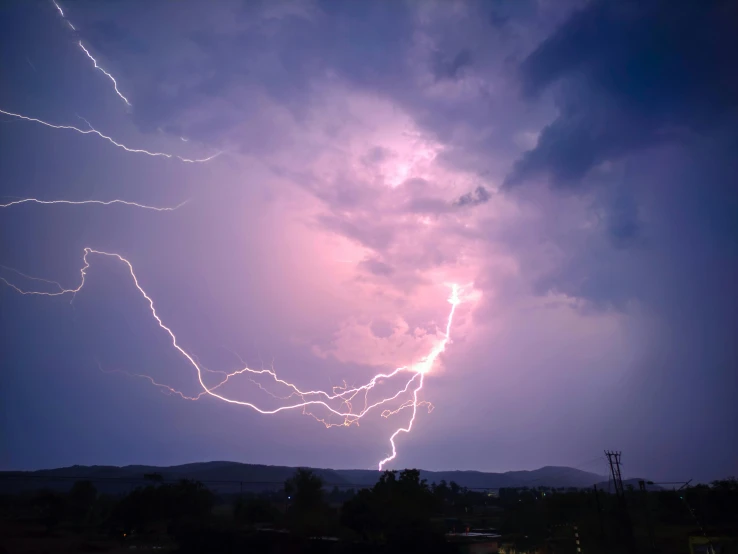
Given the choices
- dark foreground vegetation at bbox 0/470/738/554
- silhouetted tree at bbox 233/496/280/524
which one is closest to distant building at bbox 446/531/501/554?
dark foreground vegetation at bbox 0/470/738/554

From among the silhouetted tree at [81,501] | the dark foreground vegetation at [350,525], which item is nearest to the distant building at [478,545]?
the dark foreground vegetation at [350,525]

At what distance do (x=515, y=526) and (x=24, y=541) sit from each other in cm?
3170

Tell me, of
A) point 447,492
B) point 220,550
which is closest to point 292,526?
point 220,550

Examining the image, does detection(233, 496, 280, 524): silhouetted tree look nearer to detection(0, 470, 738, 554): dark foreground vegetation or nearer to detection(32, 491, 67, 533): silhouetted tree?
detection(0, 470, 738, 554): dark foreground vegetation

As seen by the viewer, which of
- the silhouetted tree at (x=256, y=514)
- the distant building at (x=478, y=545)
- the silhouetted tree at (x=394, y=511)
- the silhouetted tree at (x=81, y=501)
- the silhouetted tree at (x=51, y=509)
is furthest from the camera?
the silhouetted tree at (x=81, y=501)

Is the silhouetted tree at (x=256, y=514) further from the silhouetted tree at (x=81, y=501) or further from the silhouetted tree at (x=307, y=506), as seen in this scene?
the silhouetted tree at (x=81, y=501)

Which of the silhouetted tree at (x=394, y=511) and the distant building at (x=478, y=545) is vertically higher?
the silhouetted tree at (x=394, y=511)

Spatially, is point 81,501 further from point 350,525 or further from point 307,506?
point 350,525

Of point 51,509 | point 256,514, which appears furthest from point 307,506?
point 51,509

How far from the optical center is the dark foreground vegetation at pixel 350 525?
76.6 ft

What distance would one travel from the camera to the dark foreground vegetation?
23.4 m

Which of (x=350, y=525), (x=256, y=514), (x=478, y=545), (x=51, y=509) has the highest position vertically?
(x=256, y=514)

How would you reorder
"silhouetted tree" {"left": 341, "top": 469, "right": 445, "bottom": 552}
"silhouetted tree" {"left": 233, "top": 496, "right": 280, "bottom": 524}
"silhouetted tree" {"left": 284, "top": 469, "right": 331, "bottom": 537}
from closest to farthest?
1. "silhouetted tree" {"left": 341, "top": 469, "right": 445, "bottom": 552}
2. "silhouetted tree" {"left": 284, "top": 469, "right": 331, "bottom": 537}
3. "silhouetted tree" {"left": 233, "top": 496, "right": 280, "bottom": 524}

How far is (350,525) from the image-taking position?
27.8 metres
